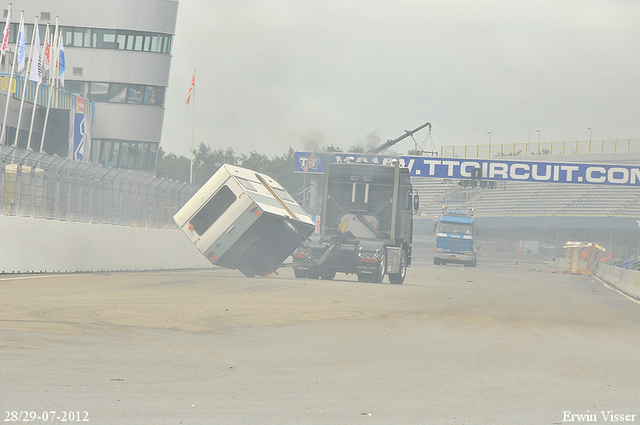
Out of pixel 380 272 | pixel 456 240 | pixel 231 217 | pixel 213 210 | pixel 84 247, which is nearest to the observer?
pixel 231 217

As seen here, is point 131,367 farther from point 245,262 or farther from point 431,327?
point 245,262

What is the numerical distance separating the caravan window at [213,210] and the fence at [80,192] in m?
3.81

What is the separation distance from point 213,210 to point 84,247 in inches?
175

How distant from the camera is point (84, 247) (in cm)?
2330

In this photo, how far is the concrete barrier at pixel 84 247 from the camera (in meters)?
20.2

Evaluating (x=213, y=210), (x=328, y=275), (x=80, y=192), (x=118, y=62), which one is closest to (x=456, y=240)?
(x=118, y=62)

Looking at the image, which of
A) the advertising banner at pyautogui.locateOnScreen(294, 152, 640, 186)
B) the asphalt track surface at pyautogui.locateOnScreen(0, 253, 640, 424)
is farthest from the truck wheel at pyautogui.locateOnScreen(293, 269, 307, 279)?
the advertising banner at pyautogui.locateOnScreen(294, 152, 640, 186)

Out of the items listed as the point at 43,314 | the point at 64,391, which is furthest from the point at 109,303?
the point at 64,391

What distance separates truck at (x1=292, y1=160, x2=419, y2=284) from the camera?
2461 cm

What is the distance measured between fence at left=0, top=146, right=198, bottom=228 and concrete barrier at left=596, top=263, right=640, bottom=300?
16.2 metres

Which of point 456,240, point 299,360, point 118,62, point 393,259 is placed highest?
point 118,62

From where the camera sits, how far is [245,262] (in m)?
23.6

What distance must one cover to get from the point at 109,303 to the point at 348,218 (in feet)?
39.6

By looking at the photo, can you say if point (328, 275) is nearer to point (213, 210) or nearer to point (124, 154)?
point (213, 210)
